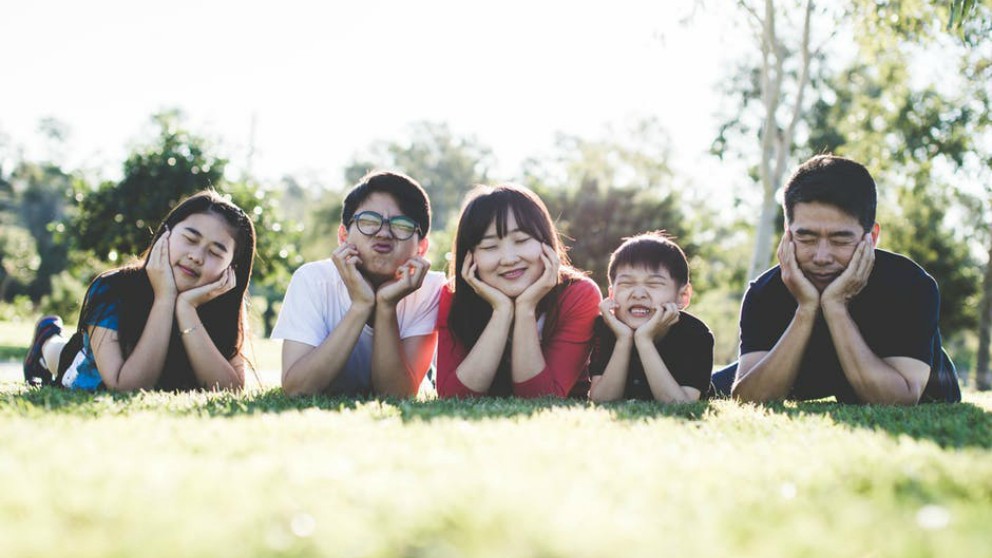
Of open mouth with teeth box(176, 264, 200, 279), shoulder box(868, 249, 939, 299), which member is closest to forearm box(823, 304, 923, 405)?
shoulder box(868, 249, 939, 299)

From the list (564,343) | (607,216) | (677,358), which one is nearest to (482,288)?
(564,343)

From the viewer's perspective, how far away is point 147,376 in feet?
16.0

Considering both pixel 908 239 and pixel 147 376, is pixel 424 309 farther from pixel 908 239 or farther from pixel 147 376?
pixel 908 239

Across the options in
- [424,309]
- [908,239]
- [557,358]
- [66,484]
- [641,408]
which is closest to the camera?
[66,484]

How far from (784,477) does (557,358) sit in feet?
9.68

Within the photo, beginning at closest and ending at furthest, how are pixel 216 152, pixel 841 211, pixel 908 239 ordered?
1. pixel 841 211
2. pixel 216 152
3. pixel 908 239

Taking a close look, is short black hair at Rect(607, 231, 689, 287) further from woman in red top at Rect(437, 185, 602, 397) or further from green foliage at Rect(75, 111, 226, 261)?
green foliage at Rect(75, 111, 226, 261)

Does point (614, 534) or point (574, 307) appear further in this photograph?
point (574, 307)

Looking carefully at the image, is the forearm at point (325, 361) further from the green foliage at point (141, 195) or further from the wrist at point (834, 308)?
the green foliage at point (141, 195)

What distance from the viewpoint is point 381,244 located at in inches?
201

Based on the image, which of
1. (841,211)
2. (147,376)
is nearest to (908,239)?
(841,211)

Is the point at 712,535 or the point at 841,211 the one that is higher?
the point at 841,211

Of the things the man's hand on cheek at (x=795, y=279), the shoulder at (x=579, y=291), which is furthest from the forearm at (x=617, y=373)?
the man's hand on cheek at (x=795, y=279)

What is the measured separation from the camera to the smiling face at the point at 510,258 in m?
4.95
